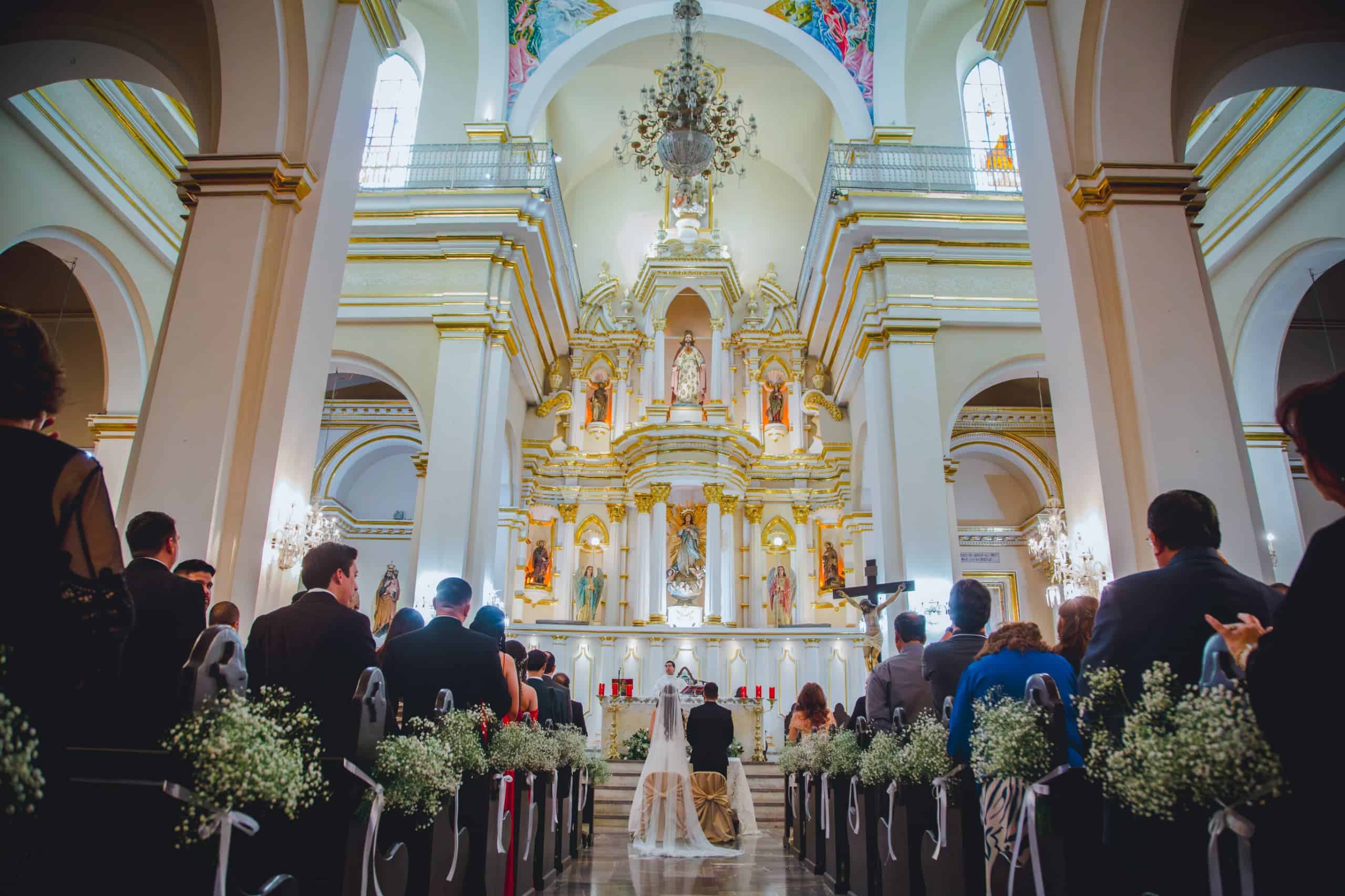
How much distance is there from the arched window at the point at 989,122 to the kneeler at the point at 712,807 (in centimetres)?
977

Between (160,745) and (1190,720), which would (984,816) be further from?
(160,745)

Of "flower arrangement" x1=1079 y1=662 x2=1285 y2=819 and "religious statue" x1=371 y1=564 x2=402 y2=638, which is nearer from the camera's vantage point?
"flower arrangement" x1=1079 y1=662 x2=1285 y2=819

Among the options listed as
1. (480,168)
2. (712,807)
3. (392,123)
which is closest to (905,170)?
(480,168)

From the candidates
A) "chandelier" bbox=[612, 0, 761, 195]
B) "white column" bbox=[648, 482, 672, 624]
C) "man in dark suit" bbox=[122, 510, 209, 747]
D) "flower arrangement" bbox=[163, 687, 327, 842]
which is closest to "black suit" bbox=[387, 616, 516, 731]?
"man in dark suit" bbox=[122, 510, 209, 747]

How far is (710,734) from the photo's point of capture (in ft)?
25.3

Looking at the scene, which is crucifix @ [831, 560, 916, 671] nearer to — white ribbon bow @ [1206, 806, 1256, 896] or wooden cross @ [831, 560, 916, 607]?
wooden cross @ [831, 560, 916, 607]

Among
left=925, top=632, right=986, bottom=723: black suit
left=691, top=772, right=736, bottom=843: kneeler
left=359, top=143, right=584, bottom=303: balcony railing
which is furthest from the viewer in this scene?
left=359, top=143, right=584, bottom=303: balcony railing

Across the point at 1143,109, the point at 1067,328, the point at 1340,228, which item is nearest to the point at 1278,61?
the point at 1143,109

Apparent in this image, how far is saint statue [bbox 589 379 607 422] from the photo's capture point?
1736 cm

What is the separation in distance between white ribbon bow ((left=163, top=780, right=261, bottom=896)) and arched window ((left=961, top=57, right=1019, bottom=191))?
13262mm

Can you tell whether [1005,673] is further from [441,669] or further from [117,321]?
[117,321]

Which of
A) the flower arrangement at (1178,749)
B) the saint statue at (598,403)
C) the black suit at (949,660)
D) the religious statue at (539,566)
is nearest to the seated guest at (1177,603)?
the flower arrangement at (1178,749)

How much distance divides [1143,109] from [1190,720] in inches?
192

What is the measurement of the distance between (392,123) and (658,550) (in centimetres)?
848
